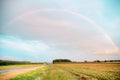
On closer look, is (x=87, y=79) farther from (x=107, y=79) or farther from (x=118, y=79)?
(x=118, y=79)

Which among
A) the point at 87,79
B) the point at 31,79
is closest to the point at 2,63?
the point at 31,79

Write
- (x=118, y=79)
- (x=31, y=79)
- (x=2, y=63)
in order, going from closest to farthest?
1. (x=118, y=79)
2. (x=31, y=79)
3. (x=2, y=63)

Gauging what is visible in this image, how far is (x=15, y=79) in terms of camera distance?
1816 centimetres

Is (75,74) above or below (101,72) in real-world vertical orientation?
below

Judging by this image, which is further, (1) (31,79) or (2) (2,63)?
(2) (2,63)

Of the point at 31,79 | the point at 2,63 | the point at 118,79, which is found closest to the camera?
the point at 118,79

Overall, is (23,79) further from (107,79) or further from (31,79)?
(107,79)

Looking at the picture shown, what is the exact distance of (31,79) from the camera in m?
19.9

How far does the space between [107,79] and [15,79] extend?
980 centimetres

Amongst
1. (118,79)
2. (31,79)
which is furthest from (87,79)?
(31,79)

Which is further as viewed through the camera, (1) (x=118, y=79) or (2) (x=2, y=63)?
(2) (x=2, y=63)

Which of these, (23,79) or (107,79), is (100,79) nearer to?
(107,79)

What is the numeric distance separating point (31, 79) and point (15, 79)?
226cm

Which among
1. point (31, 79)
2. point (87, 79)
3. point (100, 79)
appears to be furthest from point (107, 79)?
point (31, 79)
